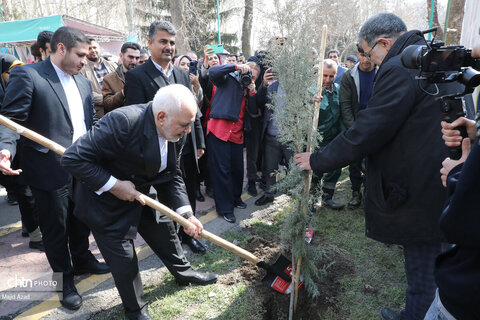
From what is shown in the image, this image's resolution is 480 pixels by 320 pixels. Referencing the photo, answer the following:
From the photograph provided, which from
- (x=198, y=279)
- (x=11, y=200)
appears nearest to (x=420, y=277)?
(x=198, y=279)

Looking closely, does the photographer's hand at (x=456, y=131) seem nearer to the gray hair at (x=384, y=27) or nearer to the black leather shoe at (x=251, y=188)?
the gray hair at (x=384, y=27)

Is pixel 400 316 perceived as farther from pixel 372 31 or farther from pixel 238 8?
pixel 238 8

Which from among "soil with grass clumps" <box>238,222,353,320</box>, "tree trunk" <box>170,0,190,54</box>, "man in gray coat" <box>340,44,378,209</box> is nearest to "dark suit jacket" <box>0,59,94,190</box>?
"soil with grass clumps" <box>238,222,353,320</box>

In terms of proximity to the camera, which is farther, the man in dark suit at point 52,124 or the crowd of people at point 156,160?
the man in dark suit at point 52,124

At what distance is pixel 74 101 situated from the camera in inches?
122

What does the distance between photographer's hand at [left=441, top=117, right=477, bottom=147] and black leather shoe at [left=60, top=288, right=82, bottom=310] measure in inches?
126

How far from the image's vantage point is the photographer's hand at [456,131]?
1569 millimetres

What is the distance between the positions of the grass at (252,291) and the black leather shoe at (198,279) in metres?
0.05

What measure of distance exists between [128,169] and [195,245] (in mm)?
1700

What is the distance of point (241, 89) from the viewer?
464 cm

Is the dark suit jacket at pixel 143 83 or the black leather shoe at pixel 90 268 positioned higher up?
the dark suit jacket at pixel 143 83

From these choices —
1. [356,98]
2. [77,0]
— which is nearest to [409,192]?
[356,98]

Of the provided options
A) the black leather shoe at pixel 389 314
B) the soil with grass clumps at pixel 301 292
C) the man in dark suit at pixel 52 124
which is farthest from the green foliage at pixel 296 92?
the man in dark suit at pixel 52 124

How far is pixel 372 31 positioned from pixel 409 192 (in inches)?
48.0
